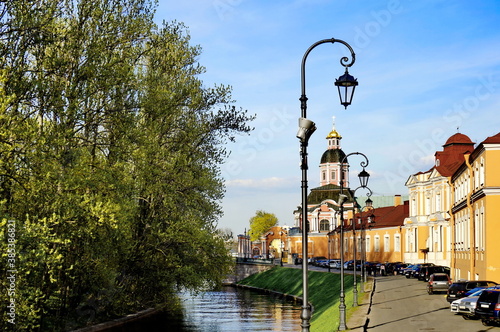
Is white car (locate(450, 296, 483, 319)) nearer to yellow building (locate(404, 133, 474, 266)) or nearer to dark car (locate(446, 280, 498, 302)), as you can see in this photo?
dark car (locate(446, 280, 498, 302))

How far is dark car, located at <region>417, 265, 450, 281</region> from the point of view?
5718cm

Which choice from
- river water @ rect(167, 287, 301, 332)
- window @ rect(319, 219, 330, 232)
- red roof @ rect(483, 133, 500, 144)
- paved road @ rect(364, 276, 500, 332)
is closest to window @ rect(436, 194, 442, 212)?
river water @ rect(167, 287, 301, 332)

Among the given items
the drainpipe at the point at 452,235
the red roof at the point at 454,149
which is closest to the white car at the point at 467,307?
the drainpipe at the point at 452,235

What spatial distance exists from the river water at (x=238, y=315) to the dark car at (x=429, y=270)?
466 inches

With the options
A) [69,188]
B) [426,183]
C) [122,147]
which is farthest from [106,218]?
[426,183]

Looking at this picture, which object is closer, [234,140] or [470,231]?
[234,140]

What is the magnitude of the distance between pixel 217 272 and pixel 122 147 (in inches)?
465

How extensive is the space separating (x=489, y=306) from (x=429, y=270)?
3222cm

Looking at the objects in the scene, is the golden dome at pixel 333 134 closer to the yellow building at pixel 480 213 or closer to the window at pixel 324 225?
the window at pixel 324 225

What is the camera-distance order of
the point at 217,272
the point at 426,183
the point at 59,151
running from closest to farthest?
the point at 59,151 < the point at 217,272 < the point at 426,183

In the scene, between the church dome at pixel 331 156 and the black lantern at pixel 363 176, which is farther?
the church dome at pixel 331 156

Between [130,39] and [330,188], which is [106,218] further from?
[330,188]

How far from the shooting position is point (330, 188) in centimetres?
14512

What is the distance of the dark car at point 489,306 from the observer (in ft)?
85.4
